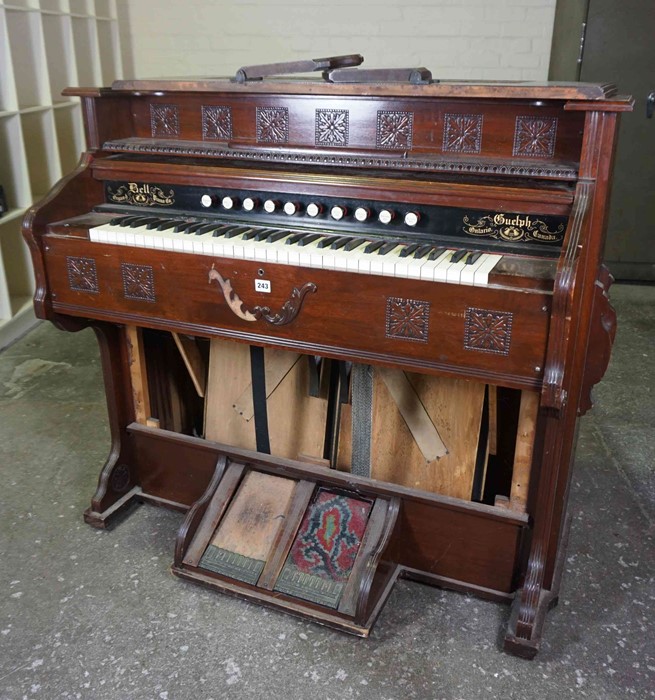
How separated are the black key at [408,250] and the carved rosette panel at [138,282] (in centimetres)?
60

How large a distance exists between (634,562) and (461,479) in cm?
58

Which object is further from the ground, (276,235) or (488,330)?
(276,235)

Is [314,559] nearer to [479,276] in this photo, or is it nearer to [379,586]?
[379,586]

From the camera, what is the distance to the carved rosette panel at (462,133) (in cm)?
160

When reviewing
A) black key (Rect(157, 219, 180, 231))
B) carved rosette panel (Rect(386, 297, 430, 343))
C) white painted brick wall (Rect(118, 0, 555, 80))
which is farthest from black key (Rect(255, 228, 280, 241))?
white painted brick wall (Rect(118, 0, 555, 80))

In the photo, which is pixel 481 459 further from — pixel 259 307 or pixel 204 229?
pixel 204 229

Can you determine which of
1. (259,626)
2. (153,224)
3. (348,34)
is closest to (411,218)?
(153,224)

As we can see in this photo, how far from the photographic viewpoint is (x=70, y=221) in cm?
185

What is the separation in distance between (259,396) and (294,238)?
58cm

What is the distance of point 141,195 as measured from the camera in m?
1.89

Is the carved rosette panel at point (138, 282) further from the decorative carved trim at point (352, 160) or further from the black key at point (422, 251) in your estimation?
the black key at point (422, 251)

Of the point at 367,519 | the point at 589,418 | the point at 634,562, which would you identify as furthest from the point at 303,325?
the point at 589,418

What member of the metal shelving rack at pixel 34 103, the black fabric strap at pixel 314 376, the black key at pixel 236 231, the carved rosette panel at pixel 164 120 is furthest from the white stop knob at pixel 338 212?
the metal shelving rack at pixel 34 103

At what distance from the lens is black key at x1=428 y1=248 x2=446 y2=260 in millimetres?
1490
